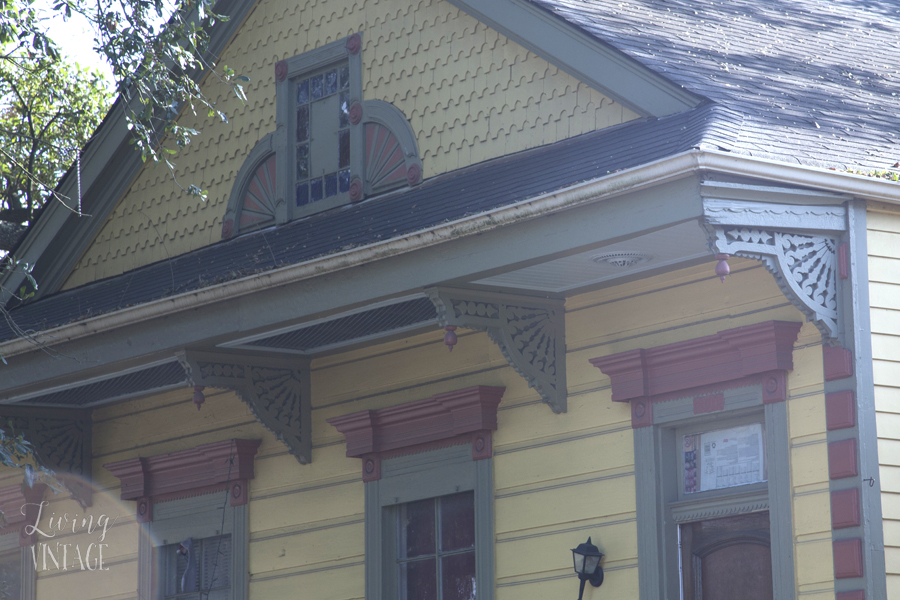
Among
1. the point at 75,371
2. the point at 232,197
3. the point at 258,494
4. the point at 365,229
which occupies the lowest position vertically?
the point at 258,494

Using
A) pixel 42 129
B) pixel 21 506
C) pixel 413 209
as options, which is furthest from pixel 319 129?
pixel 42 129

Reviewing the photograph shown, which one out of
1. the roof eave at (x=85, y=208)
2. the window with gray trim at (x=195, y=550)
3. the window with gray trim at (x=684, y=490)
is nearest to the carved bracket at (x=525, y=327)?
the window with gray trim at (x=684, y=490)

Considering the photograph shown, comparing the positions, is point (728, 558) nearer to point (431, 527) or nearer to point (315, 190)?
point (431, 527)

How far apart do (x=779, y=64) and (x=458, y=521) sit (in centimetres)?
403

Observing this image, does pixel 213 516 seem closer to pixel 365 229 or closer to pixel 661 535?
pixel 365 229

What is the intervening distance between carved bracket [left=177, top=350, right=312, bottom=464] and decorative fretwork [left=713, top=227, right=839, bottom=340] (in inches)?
179

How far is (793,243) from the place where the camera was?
23.5 feet

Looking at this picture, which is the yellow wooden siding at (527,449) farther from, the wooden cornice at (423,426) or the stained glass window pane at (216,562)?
the stained glass window pane at (216,562)

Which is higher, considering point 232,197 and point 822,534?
point 232,197

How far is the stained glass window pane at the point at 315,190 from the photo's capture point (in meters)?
10.9

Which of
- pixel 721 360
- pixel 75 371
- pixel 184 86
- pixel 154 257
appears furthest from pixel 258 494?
pixel 721 360

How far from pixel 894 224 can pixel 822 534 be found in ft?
6.07

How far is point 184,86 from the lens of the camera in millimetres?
9883

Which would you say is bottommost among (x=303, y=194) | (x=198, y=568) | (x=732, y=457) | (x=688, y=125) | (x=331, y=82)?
(x=198, y=568)
